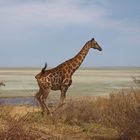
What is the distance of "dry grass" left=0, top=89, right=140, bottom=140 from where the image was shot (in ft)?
28.3

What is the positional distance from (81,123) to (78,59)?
95.3 inches

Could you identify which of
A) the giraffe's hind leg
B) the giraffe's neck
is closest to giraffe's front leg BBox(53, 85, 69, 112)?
the giraffe's hind leg

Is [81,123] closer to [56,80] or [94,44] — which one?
[56,80]

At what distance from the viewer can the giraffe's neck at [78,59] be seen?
1591 cm

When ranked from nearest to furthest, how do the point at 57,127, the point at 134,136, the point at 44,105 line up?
1. the point at 134,136
2. the point at 57,127
3. the point at 44,105

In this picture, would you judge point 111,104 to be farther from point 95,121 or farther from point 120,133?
point 120,133

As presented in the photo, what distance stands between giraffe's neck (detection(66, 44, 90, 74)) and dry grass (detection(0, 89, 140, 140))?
108 centimetres

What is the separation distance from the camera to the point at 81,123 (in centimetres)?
1453

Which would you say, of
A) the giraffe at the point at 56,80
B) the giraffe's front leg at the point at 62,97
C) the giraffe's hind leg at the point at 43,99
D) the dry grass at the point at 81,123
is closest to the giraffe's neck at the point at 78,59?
the giraffe at the point at 56,80

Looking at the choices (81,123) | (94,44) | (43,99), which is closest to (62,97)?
(43,99)

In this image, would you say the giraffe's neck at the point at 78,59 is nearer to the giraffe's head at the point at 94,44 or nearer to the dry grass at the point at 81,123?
the giraffe's head at the point at 94,44

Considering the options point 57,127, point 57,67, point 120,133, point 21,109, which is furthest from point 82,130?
point 21,109

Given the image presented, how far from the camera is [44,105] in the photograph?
1502 cm

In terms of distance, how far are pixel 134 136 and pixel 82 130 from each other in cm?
233
